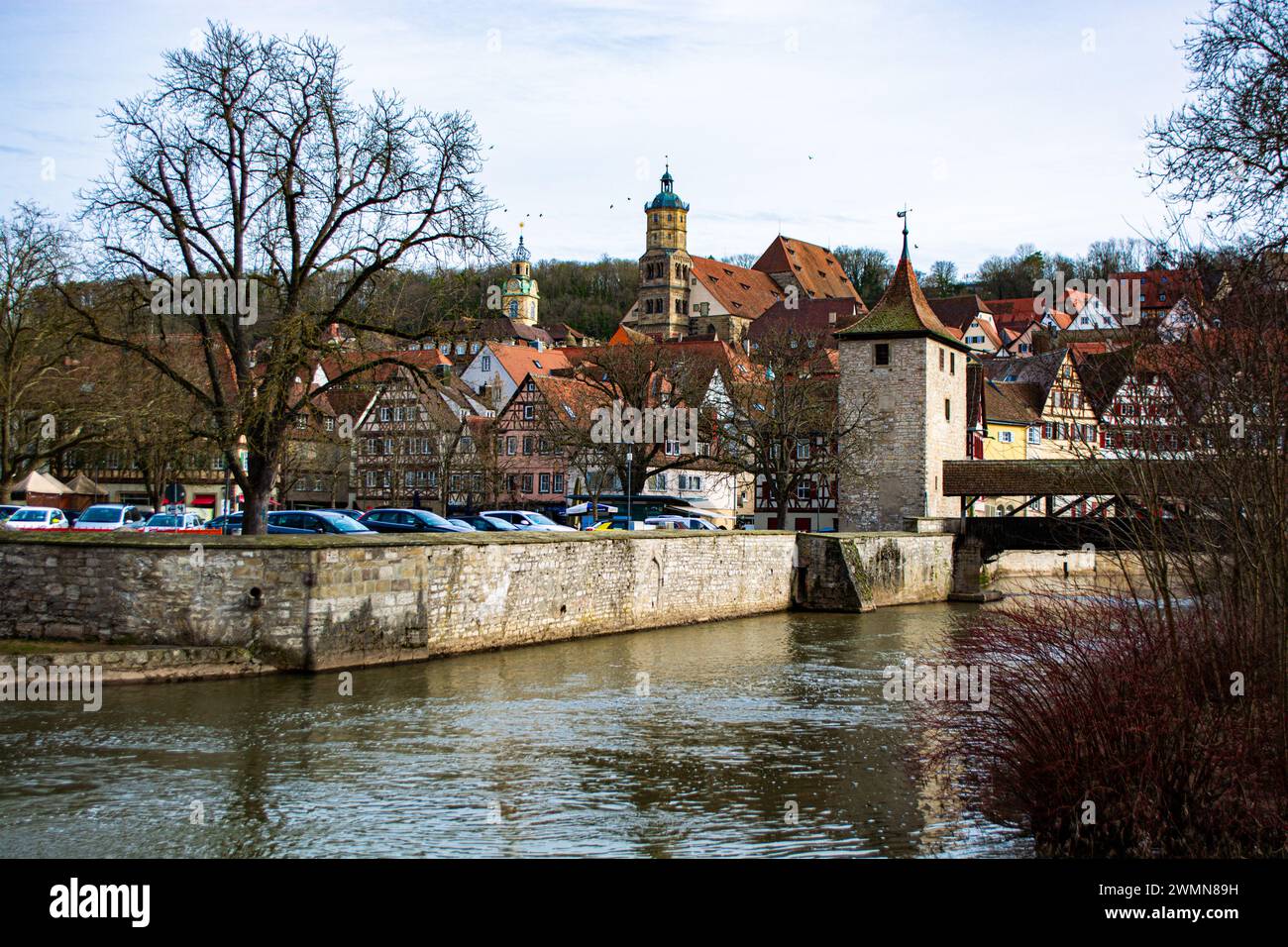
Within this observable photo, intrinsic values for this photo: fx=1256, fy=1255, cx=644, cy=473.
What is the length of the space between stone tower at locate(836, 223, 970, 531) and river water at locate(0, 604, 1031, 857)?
81.8ft

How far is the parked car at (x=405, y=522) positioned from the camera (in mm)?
33281

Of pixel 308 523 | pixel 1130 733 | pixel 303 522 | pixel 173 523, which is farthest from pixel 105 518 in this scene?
pixel 1130 733

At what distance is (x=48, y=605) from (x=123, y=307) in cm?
731

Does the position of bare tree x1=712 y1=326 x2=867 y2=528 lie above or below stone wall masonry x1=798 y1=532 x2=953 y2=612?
above

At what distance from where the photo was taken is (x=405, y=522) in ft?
111

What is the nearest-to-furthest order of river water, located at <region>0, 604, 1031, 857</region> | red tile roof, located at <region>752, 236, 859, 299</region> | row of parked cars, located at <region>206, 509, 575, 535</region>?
river water, located at <region>0, 604, 1031, 857</region> → row of parked cars, located at <region>206, 509, 575, 535</region> → red tile roof, located at <region>752, 236, 859, 299</region>

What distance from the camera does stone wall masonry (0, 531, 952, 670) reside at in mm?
19609

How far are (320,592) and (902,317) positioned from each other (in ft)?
104

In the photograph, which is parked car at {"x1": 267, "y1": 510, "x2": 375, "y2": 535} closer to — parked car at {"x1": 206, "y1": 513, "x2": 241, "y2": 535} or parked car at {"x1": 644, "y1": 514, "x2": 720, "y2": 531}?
parked car at {"x1": 206, "y1": 513, "x2": 241, "y2": 535}

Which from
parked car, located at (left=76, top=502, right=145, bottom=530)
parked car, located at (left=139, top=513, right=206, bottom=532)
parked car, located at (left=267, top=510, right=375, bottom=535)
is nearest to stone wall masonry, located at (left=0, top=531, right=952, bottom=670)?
parked car, located at (left=267, top=510, right=375, bottom=535)

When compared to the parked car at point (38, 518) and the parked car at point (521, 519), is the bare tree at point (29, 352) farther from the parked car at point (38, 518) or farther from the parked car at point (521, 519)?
the parked car at point (521, 519)

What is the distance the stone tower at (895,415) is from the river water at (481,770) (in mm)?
24919
